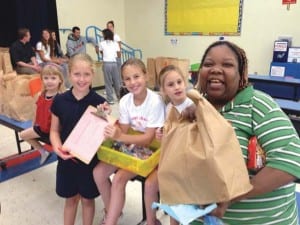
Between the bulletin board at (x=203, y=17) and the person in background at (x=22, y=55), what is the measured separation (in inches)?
135

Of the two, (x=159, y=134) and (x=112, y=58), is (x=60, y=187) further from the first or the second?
(x=112, y=58)

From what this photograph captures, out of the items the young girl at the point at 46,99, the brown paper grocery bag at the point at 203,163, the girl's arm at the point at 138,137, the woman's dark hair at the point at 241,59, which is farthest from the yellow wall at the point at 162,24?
the brown paper grocery bag at the point at 203,163

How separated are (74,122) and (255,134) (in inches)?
40.4

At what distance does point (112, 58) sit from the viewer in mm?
5977

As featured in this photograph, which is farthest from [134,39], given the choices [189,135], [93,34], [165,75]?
[189,135]

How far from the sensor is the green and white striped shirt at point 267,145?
2.62 feet

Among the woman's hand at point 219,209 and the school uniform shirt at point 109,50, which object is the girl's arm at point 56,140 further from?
the school uniform shirt at point 109,50

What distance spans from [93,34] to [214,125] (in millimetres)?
6695

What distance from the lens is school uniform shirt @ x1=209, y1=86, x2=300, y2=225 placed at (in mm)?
797

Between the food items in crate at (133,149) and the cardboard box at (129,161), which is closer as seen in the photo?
the cardboard box at (129,161)

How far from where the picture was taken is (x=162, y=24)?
23.7 feet

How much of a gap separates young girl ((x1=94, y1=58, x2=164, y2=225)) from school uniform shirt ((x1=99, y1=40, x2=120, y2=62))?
4384 millimetres

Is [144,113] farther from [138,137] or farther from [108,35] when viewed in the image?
[108,35]

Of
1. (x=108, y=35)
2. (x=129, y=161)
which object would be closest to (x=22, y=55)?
(x=108, y=35)
